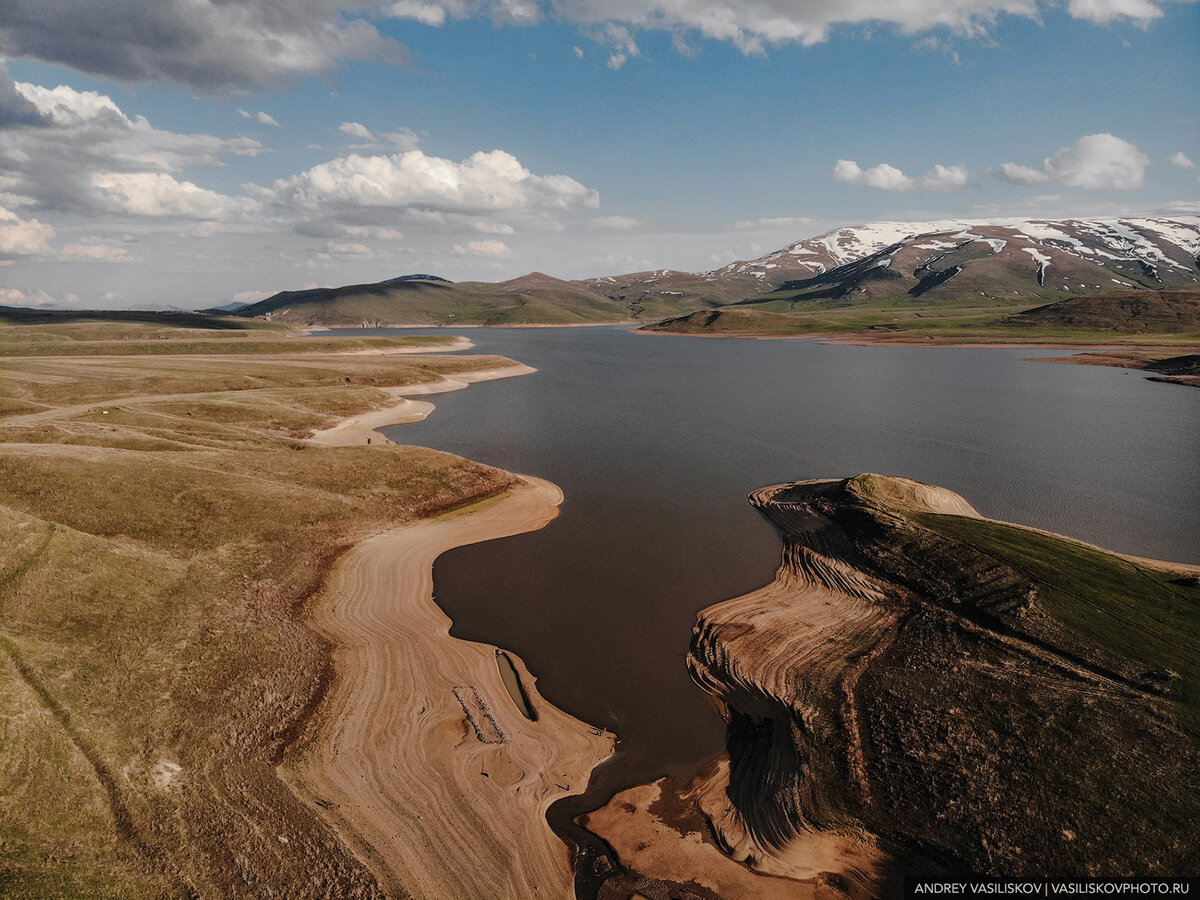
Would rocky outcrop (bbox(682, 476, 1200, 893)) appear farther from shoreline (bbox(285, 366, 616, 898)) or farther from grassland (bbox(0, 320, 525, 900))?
grassland (bbox(0, 320, 525, 900))

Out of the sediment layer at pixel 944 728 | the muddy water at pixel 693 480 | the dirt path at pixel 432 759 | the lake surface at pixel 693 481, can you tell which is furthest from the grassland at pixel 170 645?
the sediment layer at pixel 944 728

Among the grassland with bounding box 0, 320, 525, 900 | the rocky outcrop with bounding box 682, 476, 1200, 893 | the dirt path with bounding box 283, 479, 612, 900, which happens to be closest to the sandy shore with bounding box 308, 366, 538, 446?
the grassland with bounding box 0, 320, 525, 900

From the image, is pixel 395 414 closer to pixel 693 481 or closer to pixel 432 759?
pixel 693 481

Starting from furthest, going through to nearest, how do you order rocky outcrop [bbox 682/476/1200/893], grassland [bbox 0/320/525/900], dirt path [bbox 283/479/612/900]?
dirt path [bbox 283/479/612/900]
rocky outcrop [bbox 682/476/1200/893]
grassland [bbox 0/320/525/900]

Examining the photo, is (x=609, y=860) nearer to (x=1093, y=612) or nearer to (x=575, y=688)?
(x=575, y=688)

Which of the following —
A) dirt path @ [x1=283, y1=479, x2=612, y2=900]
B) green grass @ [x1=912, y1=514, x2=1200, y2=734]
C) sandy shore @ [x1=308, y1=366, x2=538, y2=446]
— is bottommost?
dirt path @ [x1=283, y1=479, x2=612, y2=900]

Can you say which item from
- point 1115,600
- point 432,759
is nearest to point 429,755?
point 432,759

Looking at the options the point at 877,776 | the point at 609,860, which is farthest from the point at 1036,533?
the point at 609,860
